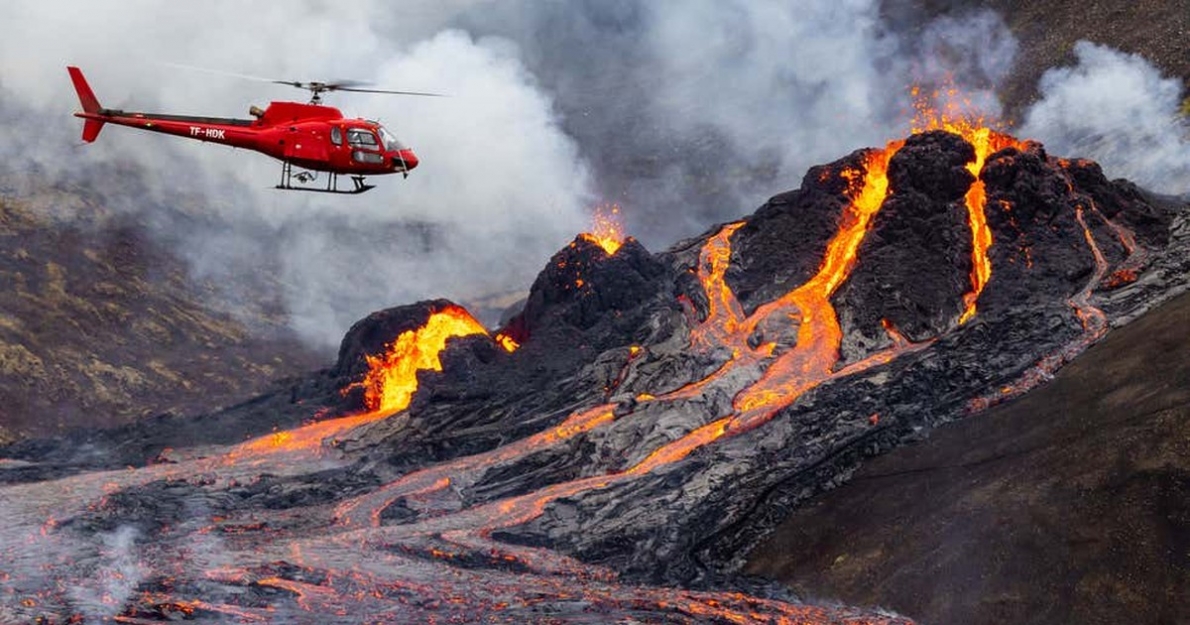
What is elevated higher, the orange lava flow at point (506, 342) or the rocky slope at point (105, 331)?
the rocky slope at point (105, 331)

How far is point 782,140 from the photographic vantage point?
13938cm

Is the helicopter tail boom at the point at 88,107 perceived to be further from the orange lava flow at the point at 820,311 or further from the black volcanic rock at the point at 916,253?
the black volcanic rock at the point at 916,253

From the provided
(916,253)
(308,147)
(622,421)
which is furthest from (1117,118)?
(308,147)

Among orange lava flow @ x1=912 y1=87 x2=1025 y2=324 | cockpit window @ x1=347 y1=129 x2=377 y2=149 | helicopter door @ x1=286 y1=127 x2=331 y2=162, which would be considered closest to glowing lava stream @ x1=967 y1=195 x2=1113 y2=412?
orange lava flow @ x1=912 y1=87 x2=1025 y2=324

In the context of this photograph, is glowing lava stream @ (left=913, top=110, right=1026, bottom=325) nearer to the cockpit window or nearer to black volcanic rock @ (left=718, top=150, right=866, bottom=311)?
black volcanic rock @ (left=718, top=150, right=866, bottom=311)

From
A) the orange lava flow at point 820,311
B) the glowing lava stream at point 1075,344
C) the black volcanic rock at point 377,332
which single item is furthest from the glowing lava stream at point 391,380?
the glowing lava stream at point 1075,344

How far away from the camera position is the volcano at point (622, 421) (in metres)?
43.3

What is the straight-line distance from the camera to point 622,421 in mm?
56906

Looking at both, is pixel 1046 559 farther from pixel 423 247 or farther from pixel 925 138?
pixel 423 247

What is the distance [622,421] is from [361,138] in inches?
799

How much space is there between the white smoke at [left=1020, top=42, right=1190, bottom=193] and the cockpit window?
56.9m

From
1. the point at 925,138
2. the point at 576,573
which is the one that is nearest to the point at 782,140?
the point at 925,138

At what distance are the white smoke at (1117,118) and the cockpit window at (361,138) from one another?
5693cm

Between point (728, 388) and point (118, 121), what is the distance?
30253mm
